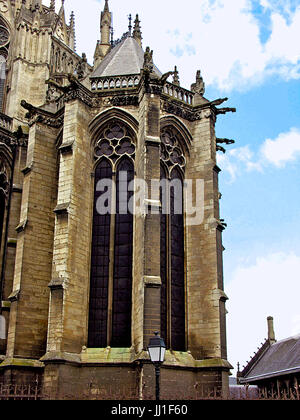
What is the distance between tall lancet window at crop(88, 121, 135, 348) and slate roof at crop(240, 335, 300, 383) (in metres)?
11.6

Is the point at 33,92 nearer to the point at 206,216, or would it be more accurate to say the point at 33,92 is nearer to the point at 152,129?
the point at 152,129

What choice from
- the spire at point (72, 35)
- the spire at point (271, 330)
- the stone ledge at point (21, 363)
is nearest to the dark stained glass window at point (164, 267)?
the stone ledge at point (21, 363)

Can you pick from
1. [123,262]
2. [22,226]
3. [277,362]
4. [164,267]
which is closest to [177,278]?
[164,267]

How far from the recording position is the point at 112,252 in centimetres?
1950

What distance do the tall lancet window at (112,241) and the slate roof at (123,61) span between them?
12.4 ft

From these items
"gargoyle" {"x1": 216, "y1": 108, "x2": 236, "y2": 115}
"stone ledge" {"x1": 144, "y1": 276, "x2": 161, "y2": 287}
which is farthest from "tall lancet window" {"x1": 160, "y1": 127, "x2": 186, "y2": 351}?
"gargoyle" {"x1": 216, "y1": 108, "x2": 236, "y2": 115}

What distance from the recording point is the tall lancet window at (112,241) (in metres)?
18.6

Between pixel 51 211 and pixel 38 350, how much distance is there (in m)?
5.60

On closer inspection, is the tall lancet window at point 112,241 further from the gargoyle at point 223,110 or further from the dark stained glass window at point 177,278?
the gargoyle at point 223,110

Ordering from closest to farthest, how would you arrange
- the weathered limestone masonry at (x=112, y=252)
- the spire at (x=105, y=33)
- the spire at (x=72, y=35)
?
1. the weathered limestone masonry at (x=112, y=252)
2. the spire at (x=105, y=33)
3. the spire at (x=72, y=35)

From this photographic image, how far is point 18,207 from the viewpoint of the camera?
23.2 metres

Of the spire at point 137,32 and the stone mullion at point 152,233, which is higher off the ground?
the spire at point 137,32

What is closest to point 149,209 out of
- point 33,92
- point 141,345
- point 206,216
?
point 206,216

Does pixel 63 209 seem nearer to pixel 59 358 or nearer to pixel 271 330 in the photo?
pixel 59 358
